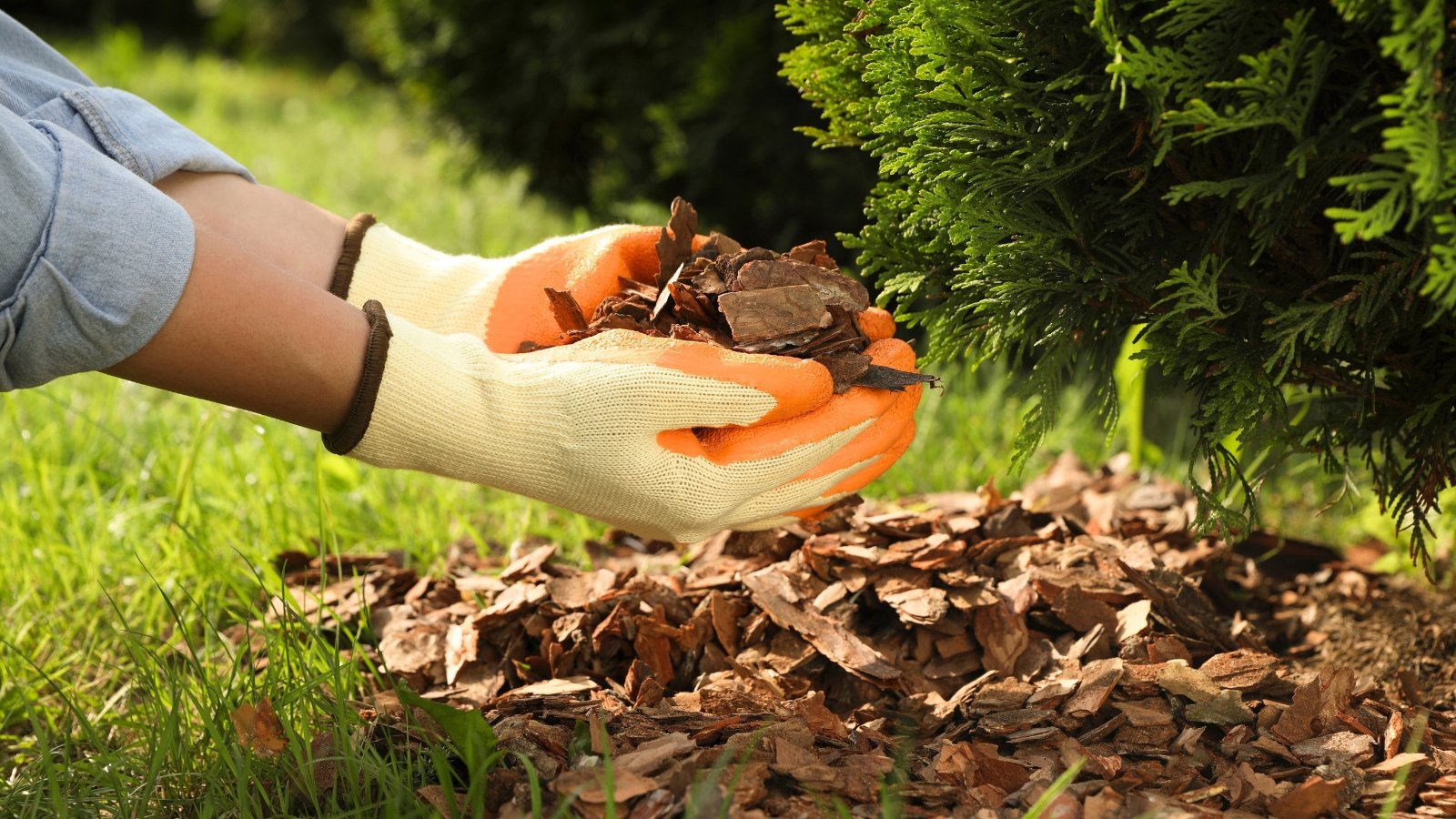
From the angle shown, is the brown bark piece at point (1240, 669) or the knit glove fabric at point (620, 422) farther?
the brown bark piece at point (1240, 669)

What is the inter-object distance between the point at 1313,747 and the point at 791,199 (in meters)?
3.43

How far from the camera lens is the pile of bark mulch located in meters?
1.90

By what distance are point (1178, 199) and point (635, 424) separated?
3.08 feet

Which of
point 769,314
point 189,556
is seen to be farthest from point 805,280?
point 189,556

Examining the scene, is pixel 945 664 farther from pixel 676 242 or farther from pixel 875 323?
pixel 676 242

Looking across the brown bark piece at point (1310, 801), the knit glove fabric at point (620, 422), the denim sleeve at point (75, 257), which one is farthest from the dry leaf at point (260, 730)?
the brown bark piece at point (1310, 801)

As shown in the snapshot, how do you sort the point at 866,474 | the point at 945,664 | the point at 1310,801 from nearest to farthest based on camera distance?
the point at 1310,801
the point at 866,474
the point at 945,664

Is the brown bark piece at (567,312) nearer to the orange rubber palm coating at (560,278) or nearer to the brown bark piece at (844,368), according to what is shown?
the orange rubber palm coating at (560,278)

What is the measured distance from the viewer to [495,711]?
223 cm

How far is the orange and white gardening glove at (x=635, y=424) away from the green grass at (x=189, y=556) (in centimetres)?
48

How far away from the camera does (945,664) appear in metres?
2.41

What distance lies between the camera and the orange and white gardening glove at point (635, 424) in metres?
2.03

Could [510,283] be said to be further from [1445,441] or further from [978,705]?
[1445,441]

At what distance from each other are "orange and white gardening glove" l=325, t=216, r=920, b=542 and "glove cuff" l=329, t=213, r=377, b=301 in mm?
530
